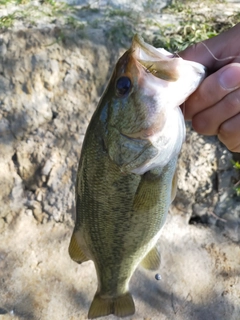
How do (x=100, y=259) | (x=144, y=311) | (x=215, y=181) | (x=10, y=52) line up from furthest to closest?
(x=215, y=181)
(x=10, y=52)
(x=144, y=311)
(x=100, y=259)

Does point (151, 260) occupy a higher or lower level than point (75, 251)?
lower

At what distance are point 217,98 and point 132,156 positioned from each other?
1.50 feet

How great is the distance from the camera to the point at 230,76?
1571 mm

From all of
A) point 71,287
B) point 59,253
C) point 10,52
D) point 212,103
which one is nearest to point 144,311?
point 71,287

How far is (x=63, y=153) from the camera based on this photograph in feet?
11.8

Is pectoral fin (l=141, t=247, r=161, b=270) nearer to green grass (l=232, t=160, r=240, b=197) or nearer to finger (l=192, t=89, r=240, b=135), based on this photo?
finger (l=192, t=89, r=240, b=135)

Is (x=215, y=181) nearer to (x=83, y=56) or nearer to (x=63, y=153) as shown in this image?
(x=63, y=153)

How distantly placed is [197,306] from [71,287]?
1.09m

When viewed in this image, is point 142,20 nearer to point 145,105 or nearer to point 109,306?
point 145,105

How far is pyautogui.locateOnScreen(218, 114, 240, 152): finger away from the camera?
1.75 meters

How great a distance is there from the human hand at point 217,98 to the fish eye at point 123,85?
13.1 inches

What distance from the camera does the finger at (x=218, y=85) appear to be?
61.6 inches

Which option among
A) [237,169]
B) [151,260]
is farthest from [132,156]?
[237,169]

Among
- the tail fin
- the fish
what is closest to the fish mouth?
the fish
